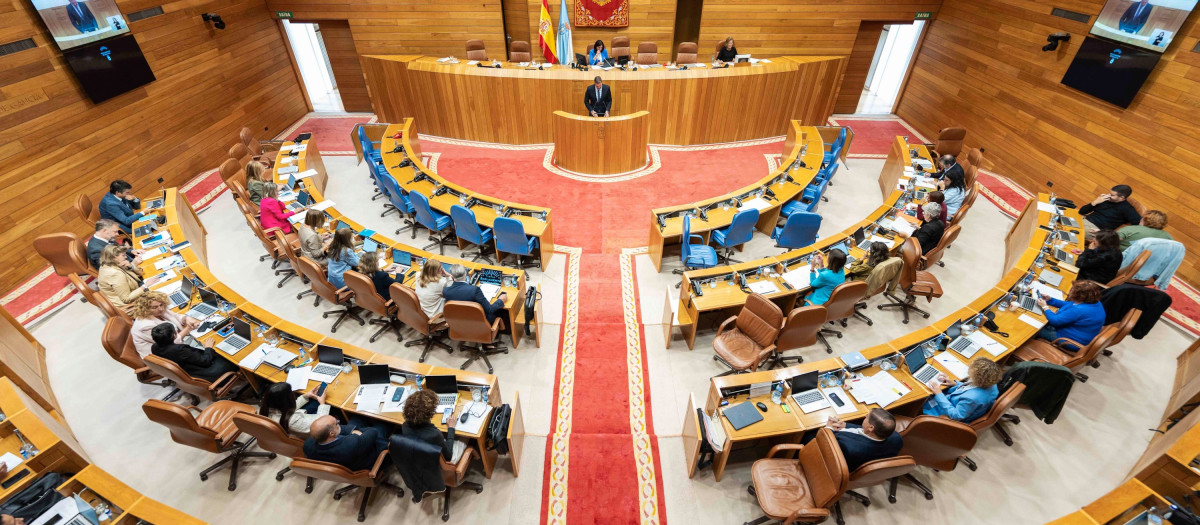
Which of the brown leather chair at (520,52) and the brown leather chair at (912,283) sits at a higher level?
the brown leather chair at (520,52)

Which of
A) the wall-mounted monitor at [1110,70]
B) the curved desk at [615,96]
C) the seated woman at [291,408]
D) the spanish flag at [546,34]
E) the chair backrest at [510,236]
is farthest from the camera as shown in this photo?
the spanish flag at [546,34]

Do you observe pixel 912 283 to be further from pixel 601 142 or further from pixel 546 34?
pixel 546 34

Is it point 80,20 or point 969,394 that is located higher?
point 80,20

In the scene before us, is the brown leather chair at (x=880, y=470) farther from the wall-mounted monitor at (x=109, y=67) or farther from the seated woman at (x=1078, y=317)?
the wall-mounted monitor at (x=109, y=67)

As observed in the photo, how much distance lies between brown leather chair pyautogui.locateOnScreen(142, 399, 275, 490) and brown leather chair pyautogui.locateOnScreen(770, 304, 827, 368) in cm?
533

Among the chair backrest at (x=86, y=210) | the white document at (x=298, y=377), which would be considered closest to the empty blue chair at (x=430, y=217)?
the white document at (x=298, y=377)

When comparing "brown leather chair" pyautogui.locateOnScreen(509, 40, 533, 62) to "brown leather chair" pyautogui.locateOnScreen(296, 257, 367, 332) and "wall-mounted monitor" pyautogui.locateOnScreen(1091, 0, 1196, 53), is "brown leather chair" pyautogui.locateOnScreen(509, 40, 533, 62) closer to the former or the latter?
"brown leather chair" pyautogui.locateOnScreen(296, 257, 367, 332)

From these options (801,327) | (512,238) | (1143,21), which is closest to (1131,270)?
(801,327)

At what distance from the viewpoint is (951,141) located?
36.1 ft

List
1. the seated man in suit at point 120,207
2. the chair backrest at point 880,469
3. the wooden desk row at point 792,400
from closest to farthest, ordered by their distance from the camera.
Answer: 1. the chair backrest at point 880,469
2. the wooden desk row at point 792,400
3. the seated man in suit at point 120,207

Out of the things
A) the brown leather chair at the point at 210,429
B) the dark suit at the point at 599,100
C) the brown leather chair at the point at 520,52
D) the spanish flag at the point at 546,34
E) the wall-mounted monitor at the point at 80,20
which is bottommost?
the brown leather chair at the point at 210,429

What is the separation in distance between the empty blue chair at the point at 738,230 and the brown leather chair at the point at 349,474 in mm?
5382

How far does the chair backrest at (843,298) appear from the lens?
5.64 m

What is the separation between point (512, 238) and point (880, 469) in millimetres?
5332
